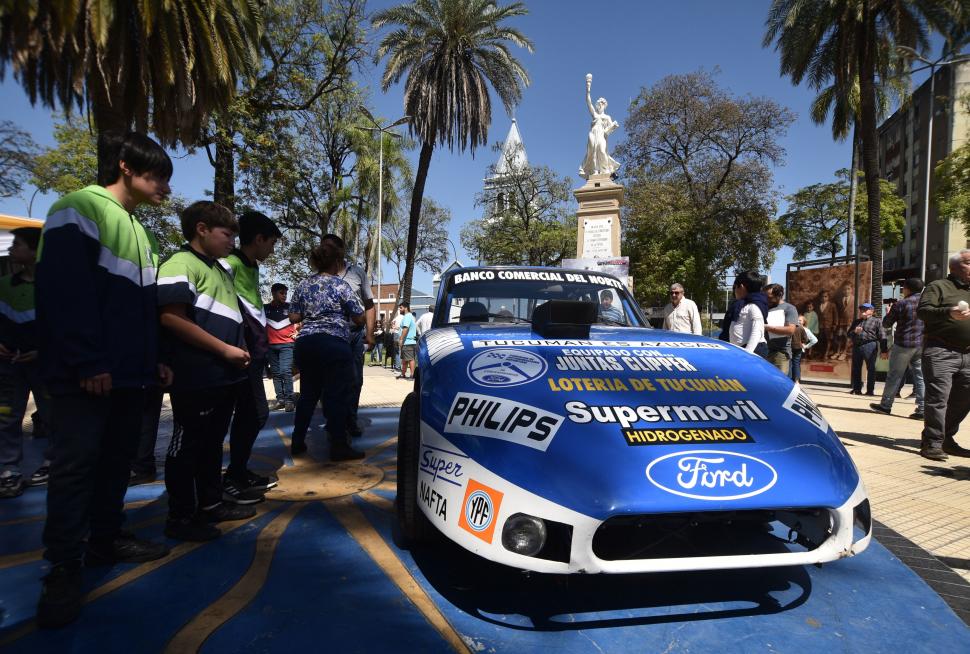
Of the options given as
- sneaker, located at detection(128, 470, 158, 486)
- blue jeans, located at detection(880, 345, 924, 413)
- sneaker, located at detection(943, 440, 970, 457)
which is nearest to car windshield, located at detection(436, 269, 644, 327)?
sneaker, located at detection(128, 470, 158, 486)

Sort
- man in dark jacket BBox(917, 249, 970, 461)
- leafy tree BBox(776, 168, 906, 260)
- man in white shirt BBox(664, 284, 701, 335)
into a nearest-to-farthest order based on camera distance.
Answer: man in dark jacket BBox(917, 249, 970, 461)
man in white shirt BBox(664, 284, 701, 335)
leafy tree BBox(776, 168, 906, 260)

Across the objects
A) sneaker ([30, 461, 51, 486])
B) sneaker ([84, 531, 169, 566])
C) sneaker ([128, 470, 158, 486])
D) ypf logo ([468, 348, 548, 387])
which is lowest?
sneaker ([128, 470, 158, 486])

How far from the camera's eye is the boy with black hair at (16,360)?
3295 mm

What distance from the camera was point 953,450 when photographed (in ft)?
16.0

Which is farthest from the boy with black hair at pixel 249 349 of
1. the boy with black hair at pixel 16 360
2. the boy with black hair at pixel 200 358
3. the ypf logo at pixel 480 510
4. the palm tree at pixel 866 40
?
the palm tree at pixel 866 40

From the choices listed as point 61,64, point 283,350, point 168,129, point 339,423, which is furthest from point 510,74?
point 339,423

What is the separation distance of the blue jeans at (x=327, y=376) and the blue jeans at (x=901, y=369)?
292 inches

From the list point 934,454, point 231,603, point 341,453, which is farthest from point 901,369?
point 231,603

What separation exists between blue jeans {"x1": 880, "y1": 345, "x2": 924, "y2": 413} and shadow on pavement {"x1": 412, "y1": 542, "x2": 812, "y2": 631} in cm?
622

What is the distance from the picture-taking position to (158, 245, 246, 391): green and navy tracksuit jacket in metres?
2.48

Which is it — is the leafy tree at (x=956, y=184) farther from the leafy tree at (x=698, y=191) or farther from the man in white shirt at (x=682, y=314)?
the man in white shirt at (x=682, y=314)

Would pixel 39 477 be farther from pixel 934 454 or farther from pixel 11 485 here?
pixel 934 454

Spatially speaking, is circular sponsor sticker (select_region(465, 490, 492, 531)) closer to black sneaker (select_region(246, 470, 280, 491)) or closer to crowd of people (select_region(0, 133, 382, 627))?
crowd of people (select_region(0, 133, 382, 627))

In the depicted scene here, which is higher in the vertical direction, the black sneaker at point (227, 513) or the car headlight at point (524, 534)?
the car headlight at point (524, 534)
